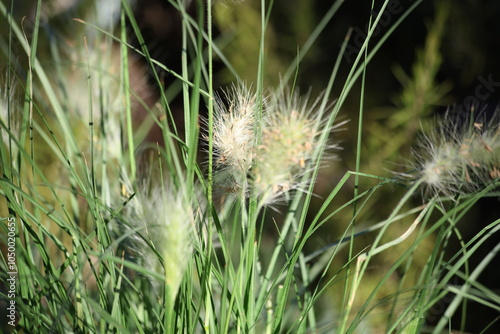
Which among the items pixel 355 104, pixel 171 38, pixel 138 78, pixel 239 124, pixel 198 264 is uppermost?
pixel 171 38

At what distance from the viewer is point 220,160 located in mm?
463

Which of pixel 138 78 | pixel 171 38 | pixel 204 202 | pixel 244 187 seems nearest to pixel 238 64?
pixel 138 78

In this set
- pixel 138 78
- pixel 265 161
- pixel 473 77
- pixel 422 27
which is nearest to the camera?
pixel 265 161

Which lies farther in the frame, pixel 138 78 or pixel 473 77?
pixel 473 77

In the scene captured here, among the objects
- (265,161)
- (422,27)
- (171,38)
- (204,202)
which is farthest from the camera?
(171,38)

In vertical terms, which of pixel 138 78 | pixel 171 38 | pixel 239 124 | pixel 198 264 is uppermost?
pixel 171 38

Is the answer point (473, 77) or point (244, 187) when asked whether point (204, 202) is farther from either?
point (473, 77)

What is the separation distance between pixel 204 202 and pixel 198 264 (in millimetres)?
82

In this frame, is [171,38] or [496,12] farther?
[171,38]

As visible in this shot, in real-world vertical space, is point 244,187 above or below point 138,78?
below

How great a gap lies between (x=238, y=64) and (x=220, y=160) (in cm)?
84

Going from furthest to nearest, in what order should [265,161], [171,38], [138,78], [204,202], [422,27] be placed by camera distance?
[171,38], [422,27], [138,78], [204,202], [265,161]

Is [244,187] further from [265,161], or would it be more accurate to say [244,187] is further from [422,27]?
[422,27]

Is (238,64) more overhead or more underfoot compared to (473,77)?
more overhead
